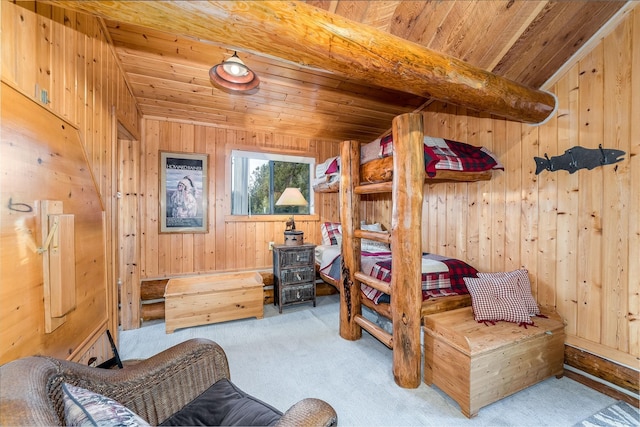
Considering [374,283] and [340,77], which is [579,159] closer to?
[374,283]

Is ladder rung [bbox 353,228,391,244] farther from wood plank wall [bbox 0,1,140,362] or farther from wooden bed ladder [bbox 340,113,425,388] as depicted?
wood plank wall [bbox 0,1,140,362]

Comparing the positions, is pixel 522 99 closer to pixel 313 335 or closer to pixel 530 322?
pixel 530 322

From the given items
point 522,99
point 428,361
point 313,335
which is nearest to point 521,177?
point 522,99

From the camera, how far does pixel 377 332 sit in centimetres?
236

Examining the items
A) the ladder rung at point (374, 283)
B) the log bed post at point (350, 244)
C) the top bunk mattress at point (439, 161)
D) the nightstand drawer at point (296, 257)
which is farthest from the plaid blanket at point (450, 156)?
the nightstand drawer at point (296, 257)

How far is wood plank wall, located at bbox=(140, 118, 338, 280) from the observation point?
346cm

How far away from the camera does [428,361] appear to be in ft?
6.77

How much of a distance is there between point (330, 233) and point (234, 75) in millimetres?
2493

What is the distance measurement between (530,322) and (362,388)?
1.45 meters

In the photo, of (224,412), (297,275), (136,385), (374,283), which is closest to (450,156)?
(374,283)

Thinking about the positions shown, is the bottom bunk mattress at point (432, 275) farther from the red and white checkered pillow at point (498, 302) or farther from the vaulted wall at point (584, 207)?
the vaulted wall at point (584, 207)

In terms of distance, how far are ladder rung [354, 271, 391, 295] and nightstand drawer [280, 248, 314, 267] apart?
1061mm

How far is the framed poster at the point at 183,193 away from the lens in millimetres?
3516

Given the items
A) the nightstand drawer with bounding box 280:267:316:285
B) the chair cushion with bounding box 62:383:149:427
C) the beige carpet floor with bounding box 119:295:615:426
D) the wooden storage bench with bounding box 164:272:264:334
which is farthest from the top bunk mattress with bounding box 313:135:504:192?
the chair cushion with bounding box 62:383:149:427
